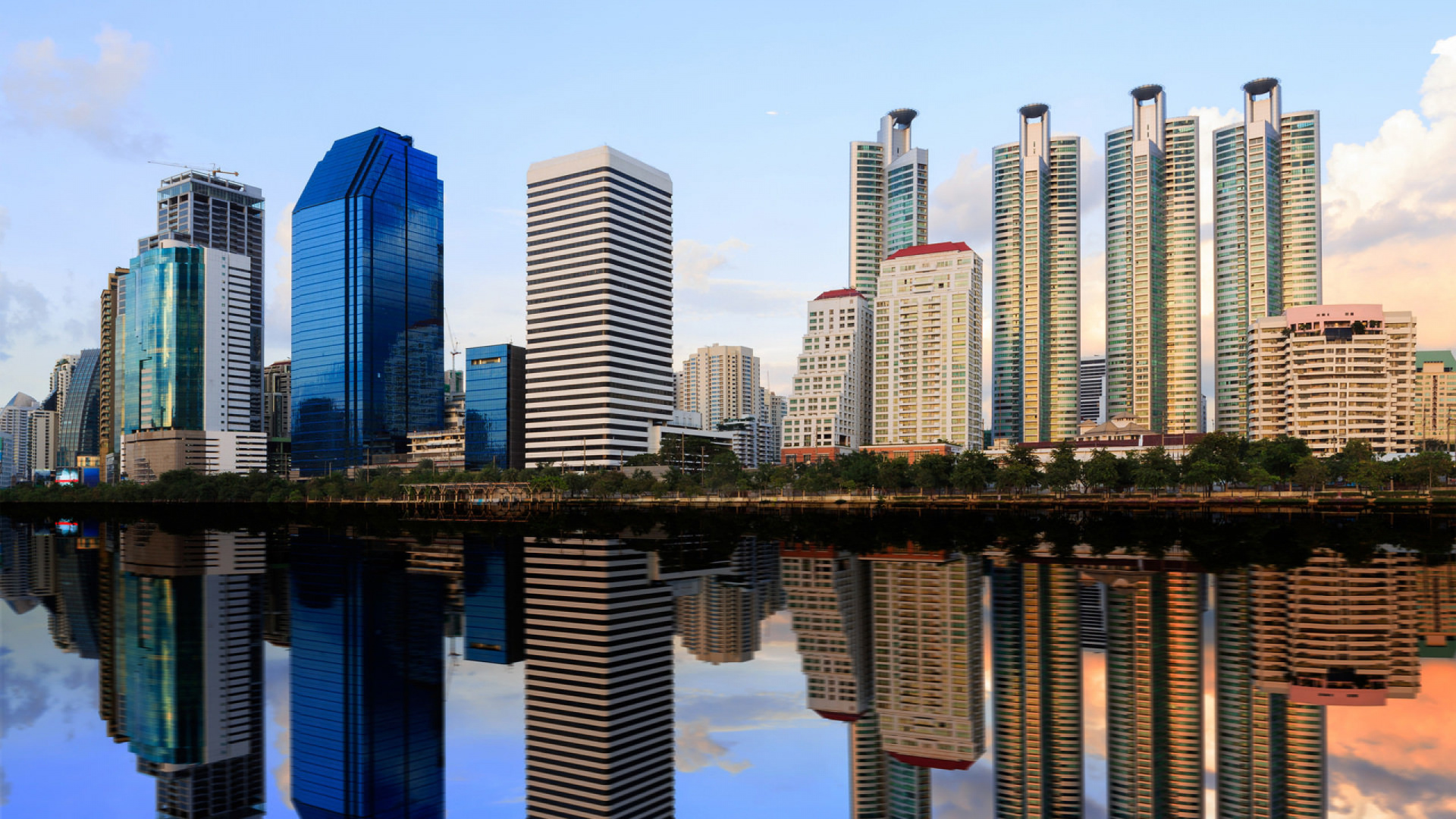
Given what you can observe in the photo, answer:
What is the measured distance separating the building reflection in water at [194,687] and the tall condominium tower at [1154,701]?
15.5 m

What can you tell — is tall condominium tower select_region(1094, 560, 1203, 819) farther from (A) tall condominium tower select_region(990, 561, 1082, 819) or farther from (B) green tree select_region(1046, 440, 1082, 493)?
(B) green tree select_region(1046, 440, 1082, 493)

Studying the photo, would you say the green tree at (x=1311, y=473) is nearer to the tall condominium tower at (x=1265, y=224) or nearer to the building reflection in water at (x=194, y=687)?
the tall condominium tower at (x=1265, y=224)

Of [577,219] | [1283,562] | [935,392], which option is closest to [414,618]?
[1283,562]

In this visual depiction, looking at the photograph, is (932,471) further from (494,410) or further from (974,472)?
(494,410)

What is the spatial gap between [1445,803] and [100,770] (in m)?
22.6

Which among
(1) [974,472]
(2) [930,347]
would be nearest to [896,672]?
(1) [974,472]

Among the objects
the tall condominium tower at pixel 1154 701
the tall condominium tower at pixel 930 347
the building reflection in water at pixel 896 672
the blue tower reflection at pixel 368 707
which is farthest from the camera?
the tall condominium tower at pixel 930 347

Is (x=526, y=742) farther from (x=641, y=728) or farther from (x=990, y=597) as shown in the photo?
(x=990, y=597)

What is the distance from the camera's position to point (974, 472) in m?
119

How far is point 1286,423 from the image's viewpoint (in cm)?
15675

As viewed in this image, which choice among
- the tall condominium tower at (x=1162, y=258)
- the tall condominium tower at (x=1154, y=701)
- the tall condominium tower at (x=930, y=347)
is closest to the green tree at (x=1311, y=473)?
the tall condominium tower at (x=930, y=347)

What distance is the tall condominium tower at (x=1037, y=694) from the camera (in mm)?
15766

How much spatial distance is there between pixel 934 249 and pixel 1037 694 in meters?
171

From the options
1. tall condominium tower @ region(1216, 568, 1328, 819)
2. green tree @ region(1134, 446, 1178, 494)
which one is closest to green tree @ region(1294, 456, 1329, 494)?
green tree @ region(1134, 446, 1178, 494)
